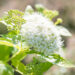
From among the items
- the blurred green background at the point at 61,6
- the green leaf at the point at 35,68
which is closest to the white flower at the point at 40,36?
the green leaf at the point at 35,68

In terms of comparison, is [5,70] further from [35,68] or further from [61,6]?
[61,6]

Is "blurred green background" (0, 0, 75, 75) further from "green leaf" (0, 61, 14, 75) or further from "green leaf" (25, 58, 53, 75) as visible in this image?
"green leaf" (0, 61, 14, 75)

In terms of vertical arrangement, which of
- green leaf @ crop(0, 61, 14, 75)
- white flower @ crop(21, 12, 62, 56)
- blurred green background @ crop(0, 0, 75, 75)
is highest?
blurred green background @ crop(0, 0, 75, 75)

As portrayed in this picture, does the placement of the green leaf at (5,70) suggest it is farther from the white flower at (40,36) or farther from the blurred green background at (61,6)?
the blurred green background at (61,6)

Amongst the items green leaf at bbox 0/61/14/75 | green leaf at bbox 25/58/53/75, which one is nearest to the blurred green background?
green leaf at bbox 25/58/53/75

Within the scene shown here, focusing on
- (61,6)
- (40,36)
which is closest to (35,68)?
(40,36)

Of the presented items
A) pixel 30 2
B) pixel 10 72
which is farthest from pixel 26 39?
pixel 30 2

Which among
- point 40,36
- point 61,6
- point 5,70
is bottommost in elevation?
point 5,70

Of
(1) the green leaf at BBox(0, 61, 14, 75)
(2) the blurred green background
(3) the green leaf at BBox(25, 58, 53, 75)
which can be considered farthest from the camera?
(2) the blurred green background
